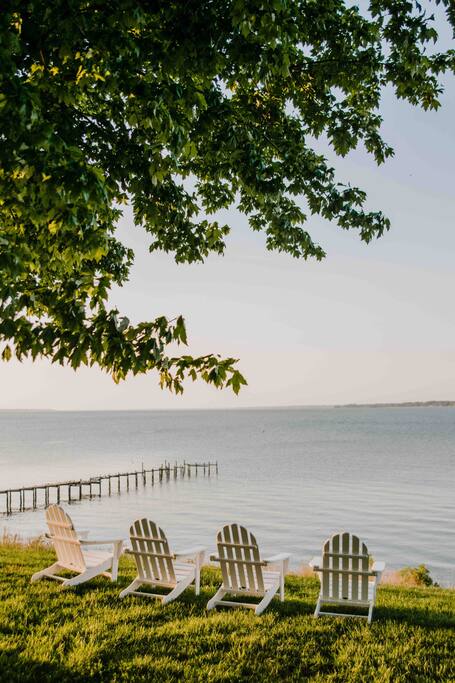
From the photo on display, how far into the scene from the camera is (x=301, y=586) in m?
9.59

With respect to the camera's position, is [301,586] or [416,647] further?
[301,586]

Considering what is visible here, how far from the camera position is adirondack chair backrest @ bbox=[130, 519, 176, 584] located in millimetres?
8188

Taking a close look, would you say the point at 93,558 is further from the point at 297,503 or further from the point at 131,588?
the point at 297,503

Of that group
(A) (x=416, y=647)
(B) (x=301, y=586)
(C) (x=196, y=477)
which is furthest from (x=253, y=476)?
(A) (x=416, y=647)

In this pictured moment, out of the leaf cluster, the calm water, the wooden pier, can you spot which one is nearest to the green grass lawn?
the leaf cluster

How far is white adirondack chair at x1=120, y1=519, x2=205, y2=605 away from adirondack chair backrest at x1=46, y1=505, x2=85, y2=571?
838mm

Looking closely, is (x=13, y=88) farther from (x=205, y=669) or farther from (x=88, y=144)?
(x=205, y=669)

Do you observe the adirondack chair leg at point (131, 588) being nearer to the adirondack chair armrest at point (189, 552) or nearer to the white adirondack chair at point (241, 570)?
the adirondack chair armrest at point (189, 552)

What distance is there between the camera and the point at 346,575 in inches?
302

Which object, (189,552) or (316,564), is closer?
(316,564)

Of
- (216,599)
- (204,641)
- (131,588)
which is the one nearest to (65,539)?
(131,588)

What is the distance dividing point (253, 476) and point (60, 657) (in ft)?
174

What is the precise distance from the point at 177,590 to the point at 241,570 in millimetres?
855

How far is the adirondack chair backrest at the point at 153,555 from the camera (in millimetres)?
8188
